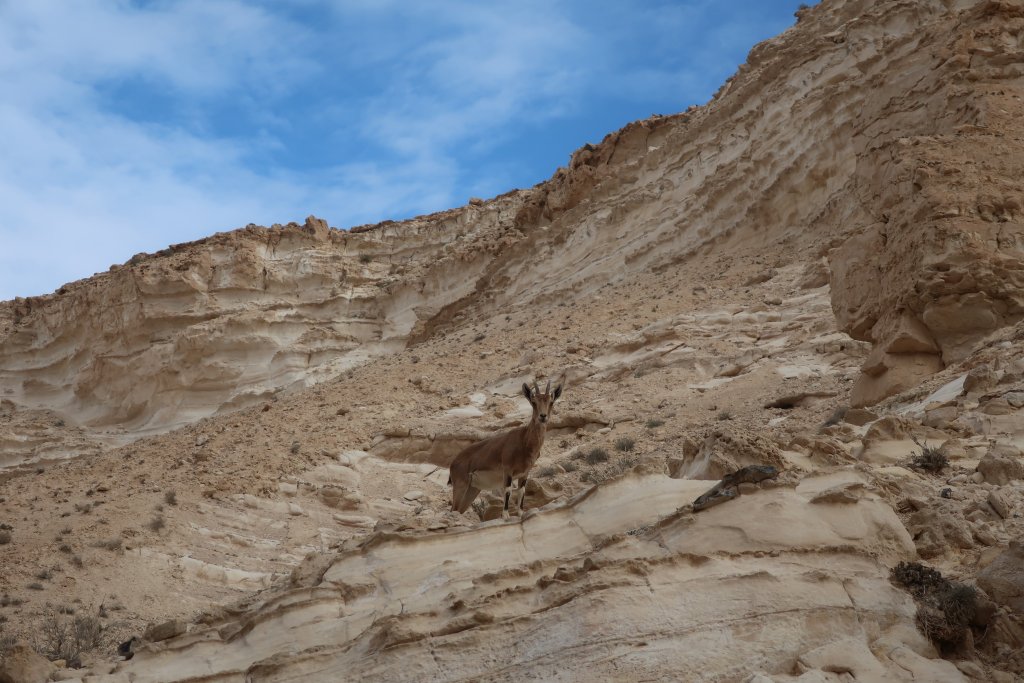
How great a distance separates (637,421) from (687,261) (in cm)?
Answer: 1254

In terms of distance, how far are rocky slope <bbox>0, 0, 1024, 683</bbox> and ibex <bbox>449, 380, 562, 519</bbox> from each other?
0.58m

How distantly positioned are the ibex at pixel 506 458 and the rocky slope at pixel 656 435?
1.92 ft

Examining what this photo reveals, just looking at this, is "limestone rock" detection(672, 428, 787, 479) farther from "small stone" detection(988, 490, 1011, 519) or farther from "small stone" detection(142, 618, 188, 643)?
"small stone" detection(142, 618, 188, 643)

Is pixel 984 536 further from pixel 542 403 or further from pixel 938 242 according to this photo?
pixel 938 242

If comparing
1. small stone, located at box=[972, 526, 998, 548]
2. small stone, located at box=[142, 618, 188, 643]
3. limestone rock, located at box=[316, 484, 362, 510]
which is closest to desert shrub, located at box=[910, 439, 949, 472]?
small stone, located at box=[972, 526, 998, 548]

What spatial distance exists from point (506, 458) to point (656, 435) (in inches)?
226

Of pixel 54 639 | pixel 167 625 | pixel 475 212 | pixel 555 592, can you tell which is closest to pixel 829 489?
pixel 555 592

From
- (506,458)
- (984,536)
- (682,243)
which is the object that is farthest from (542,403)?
(682,243)

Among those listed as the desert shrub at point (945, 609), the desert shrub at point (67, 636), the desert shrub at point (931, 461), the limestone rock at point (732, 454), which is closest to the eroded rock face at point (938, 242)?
the desert shrub at point (931, 461)

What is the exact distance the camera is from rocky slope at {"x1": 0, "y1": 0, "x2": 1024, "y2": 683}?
17.9 ft

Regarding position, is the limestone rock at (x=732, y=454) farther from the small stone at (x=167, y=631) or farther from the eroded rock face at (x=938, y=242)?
the eroded rock face at (x=938, y=242)

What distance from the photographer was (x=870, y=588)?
5.52 metres

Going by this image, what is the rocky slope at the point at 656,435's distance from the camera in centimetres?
545

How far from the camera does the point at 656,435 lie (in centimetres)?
1605
